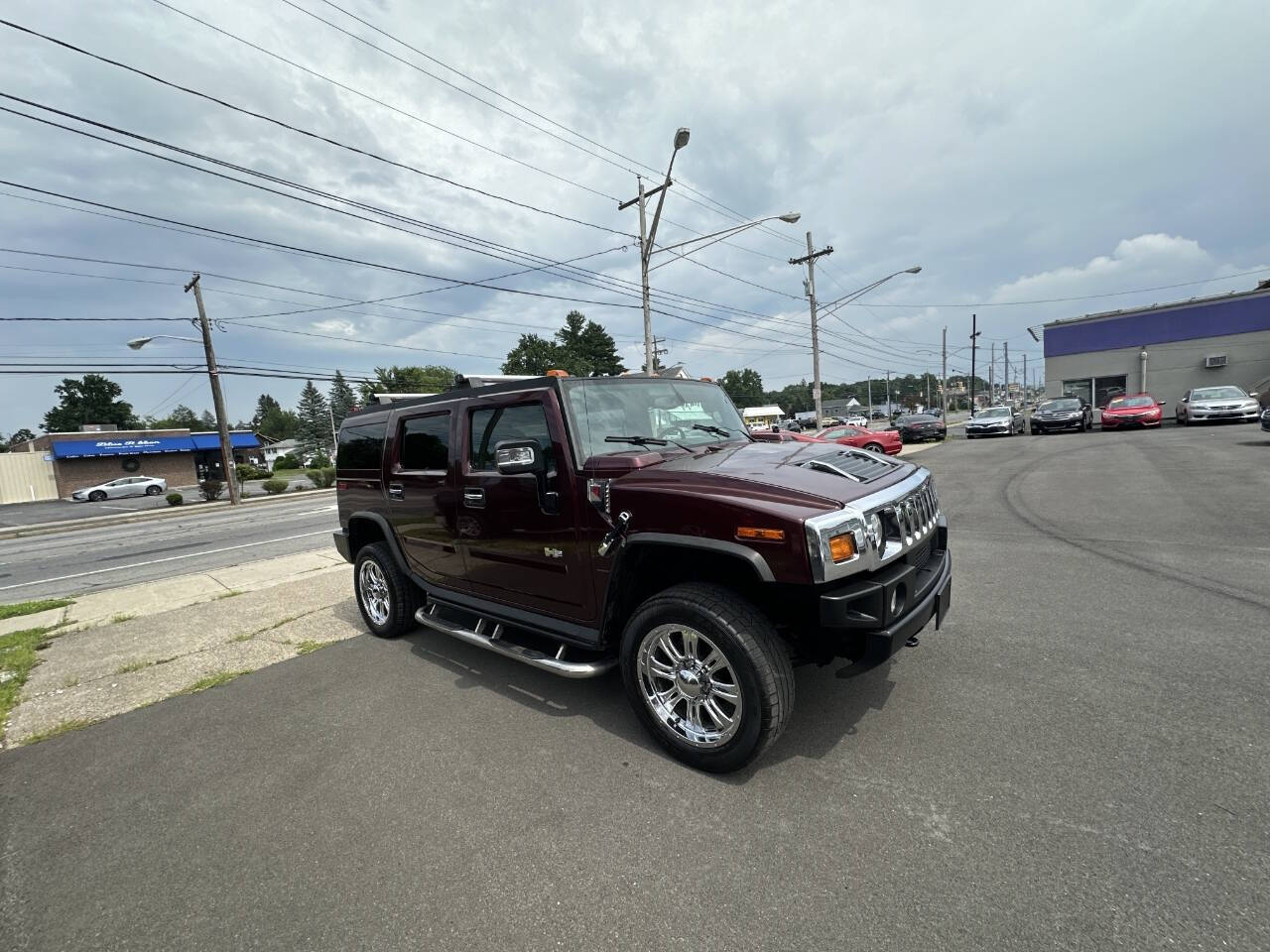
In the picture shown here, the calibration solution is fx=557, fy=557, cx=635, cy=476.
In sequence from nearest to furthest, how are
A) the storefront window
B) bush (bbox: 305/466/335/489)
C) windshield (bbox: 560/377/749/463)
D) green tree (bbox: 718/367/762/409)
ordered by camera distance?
windshield (bbox: 560/377/749/463)
the storefront window
bush (bbox: 305/466/335/489)
green tree (bbox: 718/367/762/409)

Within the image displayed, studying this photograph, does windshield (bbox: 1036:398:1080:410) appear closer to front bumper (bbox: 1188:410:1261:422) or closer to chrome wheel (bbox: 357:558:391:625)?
front bumper (bbox: 1188:410:1261:422)

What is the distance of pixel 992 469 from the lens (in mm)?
13234

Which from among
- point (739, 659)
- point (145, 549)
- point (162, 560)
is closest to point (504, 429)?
point (739, 659)

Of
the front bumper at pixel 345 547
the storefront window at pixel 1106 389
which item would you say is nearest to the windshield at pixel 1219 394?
the storefront window at pixel 1106 389

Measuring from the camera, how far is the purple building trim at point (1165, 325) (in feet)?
101

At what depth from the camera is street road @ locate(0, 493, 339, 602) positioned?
961cm

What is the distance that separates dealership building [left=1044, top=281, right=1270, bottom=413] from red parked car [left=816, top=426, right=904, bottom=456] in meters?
25.8

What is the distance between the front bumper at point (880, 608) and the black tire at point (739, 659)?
28cm

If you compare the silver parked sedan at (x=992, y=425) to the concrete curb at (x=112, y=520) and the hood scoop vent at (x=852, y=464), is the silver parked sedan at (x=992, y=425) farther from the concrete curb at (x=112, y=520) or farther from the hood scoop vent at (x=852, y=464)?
the concrete curb at (x=112, y=520)

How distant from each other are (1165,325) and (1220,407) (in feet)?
60.2

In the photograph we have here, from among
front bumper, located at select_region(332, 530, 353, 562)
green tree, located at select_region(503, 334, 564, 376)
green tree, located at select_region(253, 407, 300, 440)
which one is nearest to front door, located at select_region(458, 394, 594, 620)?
front bumper, located at select_region(332, 530, 353, 562)

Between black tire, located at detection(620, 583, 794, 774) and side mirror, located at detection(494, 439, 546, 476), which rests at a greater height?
side mirror, located at detection(494, 439, 546, 476)

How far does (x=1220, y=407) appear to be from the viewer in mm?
19062

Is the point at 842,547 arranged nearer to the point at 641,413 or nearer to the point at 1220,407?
the point at 641,413
